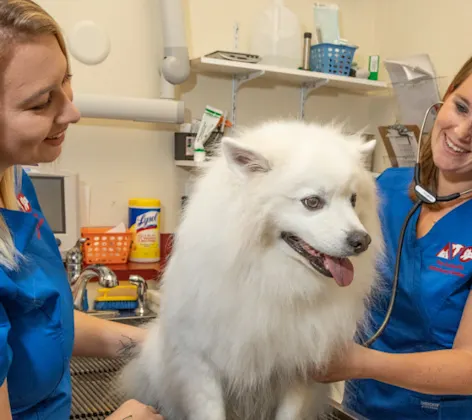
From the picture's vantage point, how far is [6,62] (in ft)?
2.28

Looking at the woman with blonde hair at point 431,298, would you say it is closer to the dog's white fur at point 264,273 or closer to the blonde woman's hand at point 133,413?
the dog's white fur at point 264,273

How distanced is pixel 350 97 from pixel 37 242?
2.51 m

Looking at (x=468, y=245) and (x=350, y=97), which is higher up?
(x=350, y=97)

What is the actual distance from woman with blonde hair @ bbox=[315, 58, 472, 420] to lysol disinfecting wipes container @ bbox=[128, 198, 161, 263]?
136cm

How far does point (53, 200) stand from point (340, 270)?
5.03 ft

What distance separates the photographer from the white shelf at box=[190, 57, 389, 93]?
243cm

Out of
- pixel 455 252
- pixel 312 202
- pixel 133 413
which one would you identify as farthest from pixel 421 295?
pixel 133 413

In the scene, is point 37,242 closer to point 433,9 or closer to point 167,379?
point 167,379

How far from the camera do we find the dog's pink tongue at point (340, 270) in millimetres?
1087

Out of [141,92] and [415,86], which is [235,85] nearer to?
[141,92]

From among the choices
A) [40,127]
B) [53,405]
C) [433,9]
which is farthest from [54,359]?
[433,9]

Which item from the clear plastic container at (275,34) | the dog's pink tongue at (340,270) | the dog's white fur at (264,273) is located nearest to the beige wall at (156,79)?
the clear plastic container at (275,34)

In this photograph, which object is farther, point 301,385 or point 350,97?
point 350,97

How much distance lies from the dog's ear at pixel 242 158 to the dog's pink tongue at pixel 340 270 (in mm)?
235
